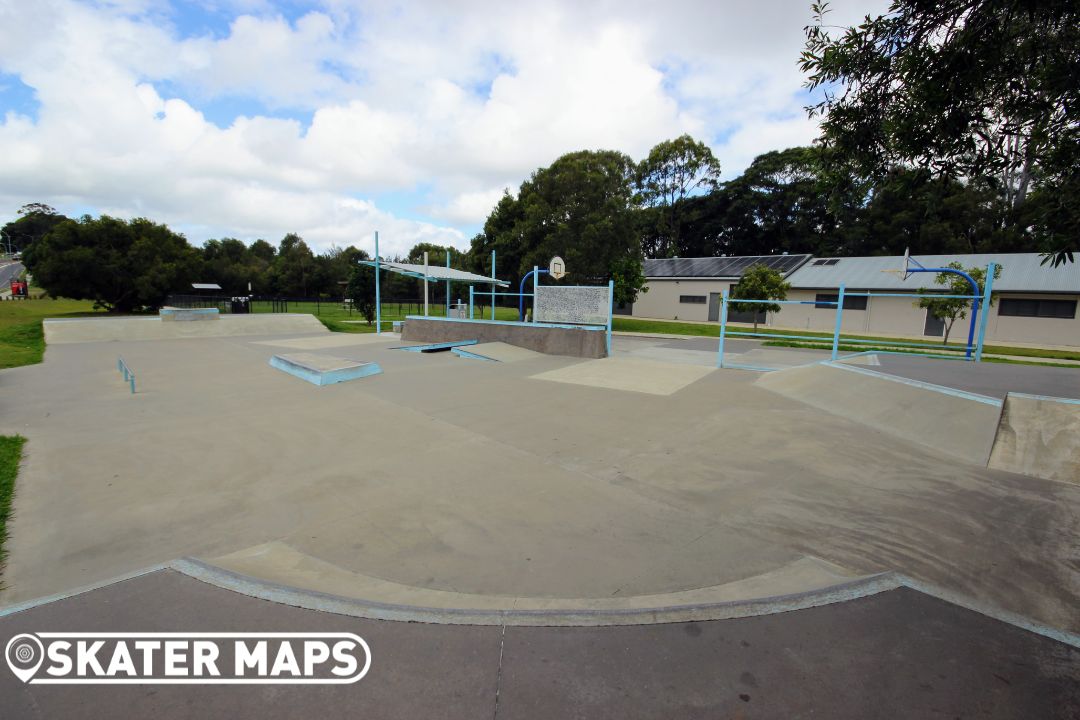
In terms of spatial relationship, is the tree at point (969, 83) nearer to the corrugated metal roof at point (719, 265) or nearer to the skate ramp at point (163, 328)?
the skate ramp at point (163, 328)

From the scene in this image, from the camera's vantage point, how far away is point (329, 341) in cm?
1892

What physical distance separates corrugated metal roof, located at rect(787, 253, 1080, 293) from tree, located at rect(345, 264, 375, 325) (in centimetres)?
2527

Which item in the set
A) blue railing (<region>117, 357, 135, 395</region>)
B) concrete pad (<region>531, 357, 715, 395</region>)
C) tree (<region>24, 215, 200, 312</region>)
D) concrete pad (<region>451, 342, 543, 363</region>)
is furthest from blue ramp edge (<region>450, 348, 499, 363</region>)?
tree (<region>24, 215, 200, 312</region>)

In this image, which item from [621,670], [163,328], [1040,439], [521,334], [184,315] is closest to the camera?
[621,670]

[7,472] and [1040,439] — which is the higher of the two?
[1040,439]

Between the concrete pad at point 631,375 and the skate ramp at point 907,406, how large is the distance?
219 centimetres

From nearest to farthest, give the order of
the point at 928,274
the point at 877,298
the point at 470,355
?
the point at 470,355
the point at 928,274
the point at 877,298

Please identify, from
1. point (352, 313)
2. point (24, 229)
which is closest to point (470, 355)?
point (352, 313)

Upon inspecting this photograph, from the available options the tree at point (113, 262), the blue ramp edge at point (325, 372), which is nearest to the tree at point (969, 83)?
the blue ramp edge at point (325, 372)

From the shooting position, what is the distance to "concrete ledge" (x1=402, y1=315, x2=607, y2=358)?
15.6 meters

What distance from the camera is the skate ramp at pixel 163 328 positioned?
17.7 meters

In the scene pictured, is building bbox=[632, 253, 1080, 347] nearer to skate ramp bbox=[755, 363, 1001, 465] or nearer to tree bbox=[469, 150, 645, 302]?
skate ramp bbox=[755, 363, 1001, 465]

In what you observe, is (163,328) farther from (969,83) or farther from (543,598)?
(969,83)

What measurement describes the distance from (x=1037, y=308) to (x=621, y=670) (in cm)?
3384
